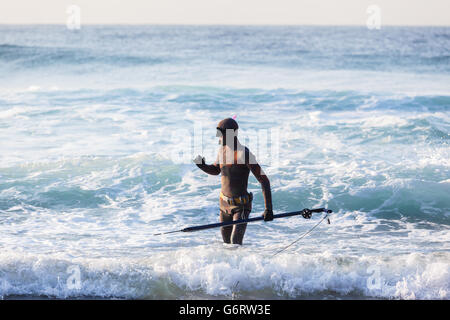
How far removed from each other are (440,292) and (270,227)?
320 centimetres

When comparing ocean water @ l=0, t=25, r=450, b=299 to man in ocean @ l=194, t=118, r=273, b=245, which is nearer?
man in ocean @ l=194, t=118, r=273, b=245

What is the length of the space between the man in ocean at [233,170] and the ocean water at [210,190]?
1.88ft

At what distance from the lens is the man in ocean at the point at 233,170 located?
5.85 meters

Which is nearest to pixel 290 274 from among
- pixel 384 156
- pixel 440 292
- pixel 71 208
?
pixel 440 292

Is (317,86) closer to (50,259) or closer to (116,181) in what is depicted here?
(116,181)

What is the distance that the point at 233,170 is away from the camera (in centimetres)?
596

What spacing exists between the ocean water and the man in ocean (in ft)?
1.88

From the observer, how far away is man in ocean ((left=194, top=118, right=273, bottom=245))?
5.85m

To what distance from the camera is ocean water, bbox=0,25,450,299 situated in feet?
19.9

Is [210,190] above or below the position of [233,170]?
below

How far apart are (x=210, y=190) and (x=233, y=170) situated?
186 inches

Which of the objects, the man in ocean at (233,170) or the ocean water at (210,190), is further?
the ocean water at (210,190)

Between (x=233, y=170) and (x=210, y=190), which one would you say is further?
(x=210, y=190)
